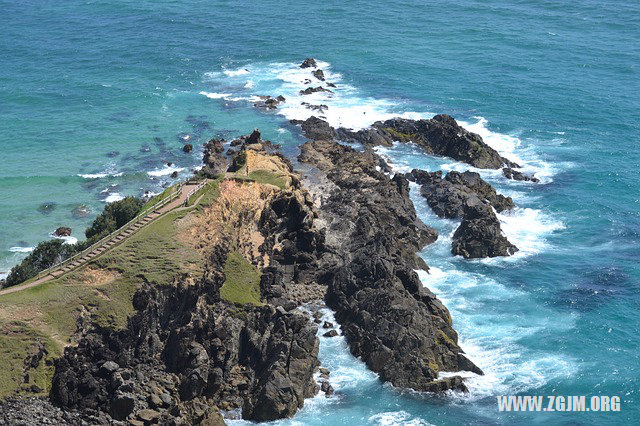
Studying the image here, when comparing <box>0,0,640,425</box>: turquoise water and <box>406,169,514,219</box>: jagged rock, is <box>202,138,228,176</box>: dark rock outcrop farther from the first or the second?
<box>406,169,514,219</box>: jagged rock

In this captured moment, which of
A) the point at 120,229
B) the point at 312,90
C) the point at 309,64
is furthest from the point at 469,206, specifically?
the point at 309,64

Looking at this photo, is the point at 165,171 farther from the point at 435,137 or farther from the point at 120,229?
the point at 435,137

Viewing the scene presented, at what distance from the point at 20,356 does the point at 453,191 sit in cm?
6806

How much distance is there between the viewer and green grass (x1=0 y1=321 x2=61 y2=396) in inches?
2830

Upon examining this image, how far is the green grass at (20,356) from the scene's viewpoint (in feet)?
236

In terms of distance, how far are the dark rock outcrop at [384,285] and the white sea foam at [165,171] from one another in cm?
2424

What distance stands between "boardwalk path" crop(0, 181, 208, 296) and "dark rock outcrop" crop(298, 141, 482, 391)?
18.2m

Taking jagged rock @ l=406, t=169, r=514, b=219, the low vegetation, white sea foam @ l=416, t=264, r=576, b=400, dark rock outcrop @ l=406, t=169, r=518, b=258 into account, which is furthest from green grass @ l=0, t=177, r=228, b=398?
jagged rock @ l=406, t=169, r=514, b=219

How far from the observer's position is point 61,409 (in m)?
72.0

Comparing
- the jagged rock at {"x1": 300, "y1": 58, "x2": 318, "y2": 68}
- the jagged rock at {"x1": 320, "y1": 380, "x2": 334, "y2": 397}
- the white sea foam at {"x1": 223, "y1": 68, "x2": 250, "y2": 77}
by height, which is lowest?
the jagged rock at {"x1": 320, "y1": 380, "x2": 334, "y2": 397}

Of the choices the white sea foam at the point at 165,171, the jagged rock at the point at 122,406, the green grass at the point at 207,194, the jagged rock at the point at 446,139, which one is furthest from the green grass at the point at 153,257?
the jagged rock at the point at 446,139

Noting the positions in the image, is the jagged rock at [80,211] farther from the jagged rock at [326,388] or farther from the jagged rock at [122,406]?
the jagged rock at [326,388]

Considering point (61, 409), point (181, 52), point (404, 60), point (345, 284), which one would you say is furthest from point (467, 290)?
point (181, 52)

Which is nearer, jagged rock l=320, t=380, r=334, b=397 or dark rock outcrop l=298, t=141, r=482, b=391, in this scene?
jagged rock l=320, t=380, r=334, b=397
